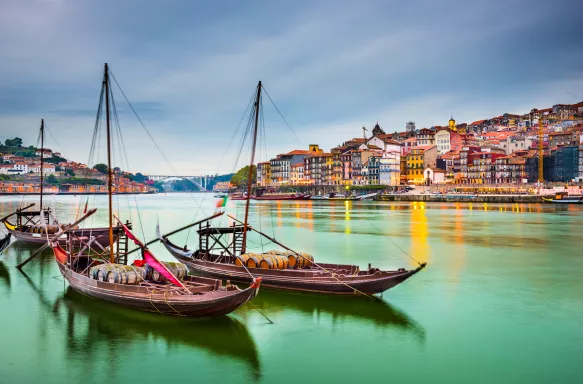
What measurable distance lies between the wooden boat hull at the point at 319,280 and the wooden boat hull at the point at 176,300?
3482 mm

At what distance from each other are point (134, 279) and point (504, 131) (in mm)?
164836

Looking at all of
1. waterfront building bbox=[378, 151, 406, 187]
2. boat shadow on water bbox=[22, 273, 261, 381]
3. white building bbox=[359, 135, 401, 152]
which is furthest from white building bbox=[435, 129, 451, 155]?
boat shadow on water bbox=[22, 273, 261, 381]

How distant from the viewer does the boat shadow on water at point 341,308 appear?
15.5 meters

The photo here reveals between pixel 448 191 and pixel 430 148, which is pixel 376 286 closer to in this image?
pixel 448 191

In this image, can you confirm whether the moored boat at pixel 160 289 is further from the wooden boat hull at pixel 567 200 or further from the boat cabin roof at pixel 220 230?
the wooden boat hull at pixel 567 200

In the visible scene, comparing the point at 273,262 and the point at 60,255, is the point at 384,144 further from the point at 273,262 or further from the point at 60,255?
the point at 60,255

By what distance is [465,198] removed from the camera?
353ft

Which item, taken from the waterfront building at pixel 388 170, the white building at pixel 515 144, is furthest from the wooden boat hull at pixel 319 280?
the white building at pixel 515 144

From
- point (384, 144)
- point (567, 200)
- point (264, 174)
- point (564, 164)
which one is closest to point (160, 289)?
point (567, 200)

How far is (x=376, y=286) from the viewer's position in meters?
16.8

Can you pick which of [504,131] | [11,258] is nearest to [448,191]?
[504,131]

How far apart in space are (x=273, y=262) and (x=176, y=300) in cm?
478

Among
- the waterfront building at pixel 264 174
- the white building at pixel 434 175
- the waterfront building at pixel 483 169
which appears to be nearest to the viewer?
the waterfront building at pixel 483 169

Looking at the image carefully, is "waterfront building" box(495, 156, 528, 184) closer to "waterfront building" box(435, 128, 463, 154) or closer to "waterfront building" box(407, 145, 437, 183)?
"waterfront building" box(407, 145, 437, 183)
